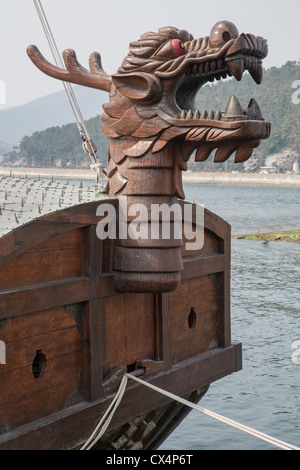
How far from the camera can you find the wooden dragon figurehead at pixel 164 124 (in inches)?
229

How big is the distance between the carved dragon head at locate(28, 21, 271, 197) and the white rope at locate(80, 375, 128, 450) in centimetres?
164

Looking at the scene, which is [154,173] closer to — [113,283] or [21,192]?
[113,283]

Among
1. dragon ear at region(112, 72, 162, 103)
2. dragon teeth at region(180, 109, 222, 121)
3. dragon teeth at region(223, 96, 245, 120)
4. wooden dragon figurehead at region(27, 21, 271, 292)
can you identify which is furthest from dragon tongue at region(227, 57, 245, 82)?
dragon ear at region(112, 72, 162, 103)

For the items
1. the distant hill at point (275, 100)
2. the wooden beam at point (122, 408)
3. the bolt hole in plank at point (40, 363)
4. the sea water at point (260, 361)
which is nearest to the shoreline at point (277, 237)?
the sea water at point (260, 361)

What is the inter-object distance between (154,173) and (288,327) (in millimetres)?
15494

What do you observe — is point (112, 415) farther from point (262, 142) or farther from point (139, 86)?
point (262, 142)

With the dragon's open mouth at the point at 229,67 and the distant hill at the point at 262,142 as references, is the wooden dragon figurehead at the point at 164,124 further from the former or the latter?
the distant hill at the point at 262,142

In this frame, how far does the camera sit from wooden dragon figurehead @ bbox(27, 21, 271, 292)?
582 cm

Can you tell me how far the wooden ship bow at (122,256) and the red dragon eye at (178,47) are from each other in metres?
0.01

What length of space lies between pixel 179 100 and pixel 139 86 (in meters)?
0.42

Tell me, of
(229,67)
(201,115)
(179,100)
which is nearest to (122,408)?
(201,115)

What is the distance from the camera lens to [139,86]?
6.04m

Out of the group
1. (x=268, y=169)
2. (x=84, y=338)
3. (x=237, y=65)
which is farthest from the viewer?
(x=268, y=169)
